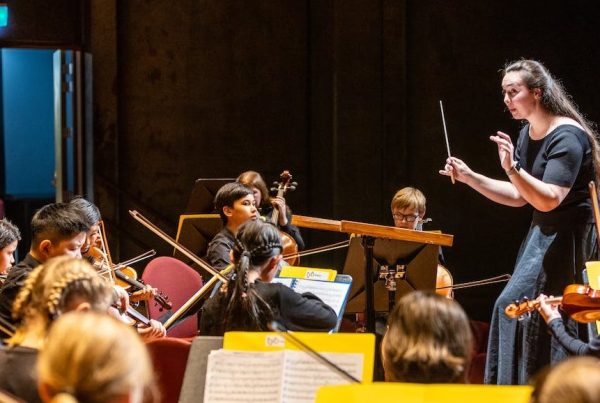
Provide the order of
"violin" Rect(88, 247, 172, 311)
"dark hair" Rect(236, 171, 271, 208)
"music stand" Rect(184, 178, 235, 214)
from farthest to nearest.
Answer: "dark hair" Rect(236, 171, 271, 208), "music stand" Rect(184, 178, 235, 214), "violin" Rect(88, 247, 172, 311)

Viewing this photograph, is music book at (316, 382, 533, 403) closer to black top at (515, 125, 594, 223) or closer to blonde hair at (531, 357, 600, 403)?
blonde hair at (531, 357, 600, 403)

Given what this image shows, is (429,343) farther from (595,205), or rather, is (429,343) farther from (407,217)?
(407,217)

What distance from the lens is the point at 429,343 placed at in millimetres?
2186

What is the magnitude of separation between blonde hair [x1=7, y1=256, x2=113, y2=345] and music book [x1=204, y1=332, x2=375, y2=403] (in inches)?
15.9

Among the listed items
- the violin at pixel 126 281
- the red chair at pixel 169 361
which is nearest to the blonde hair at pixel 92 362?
the red chair at pixel 169 361

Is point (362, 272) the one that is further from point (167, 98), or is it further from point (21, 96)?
point (21, 96)

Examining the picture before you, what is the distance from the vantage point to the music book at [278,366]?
255cm

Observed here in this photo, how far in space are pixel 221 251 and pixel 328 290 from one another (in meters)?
0.95

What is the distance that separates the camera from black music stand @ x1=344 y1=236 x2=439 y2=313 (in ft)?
15.2

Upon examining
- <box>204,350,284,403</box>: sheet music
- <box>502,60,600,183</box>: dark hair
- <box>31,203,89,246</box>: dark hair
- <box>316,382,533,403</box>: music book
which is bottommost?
<box>204,350,284,403</box>: sheet music

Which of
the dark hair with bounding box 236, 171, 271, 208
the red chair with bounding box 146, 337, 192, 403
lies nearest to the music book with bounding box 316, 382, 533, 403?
the red chair with bounding box 146, 337, 192, 403

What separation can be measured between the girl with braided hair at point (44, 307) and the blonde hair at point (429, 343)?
29.4 inches

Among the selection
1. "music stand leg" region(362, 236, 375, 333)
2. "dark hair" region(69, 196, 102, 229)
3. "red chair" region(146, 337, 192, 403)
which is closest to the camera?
"red chair" region(146, 337, 192, 403)

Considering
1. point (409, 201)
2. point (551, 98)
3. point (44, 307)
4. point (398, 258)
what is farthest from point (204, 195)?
point (44, 307)
